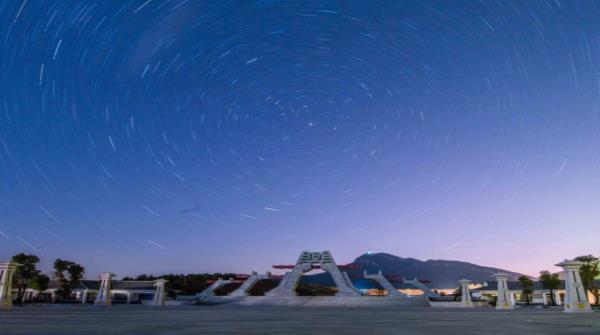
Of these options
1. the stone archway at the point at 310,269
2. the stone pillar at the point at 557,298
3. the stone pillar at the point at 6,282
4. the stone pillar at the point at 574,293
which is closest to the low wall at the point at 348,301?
the stone archway at the point at 310,269

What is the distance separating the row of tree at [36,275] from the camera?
66.1 metres

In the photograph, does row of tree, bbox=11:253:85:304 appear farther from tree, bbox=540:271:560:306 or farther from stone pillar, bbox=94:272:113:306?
tree, bbox=540:271:560:306

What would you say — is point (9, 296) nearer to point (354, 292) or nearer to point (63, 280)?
point (63, 280)

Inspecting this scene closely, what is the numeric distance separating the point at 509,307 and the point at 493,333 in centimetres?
3800

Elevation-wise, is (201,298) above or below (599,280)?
below

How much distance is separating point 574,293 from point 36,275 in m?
77.0

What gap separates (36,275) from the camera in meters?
69.6

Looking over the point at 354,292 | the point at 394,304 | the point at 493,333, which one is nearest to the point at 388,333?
the point at 493,333

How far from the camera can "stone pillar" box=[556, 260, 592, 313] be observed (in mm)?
33312

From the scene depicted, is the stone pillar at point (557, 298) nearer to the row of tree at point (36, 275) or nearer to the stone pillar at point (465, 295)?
the stone pillar at point (465, 295)

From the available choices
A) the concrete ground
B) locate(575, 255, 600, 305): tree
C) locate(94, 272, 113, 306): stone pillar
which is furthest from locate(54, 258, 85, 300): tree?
locate(575, 255, 600, 305): tree

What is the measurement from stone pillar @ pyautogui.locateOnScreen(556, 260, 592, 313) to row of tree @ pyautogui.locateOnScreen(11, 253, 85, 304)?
69.5 meters

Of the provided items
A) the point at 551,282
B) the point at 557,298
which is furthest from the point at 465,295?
the point at 557,298

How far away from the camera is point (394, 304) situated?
62.4m
